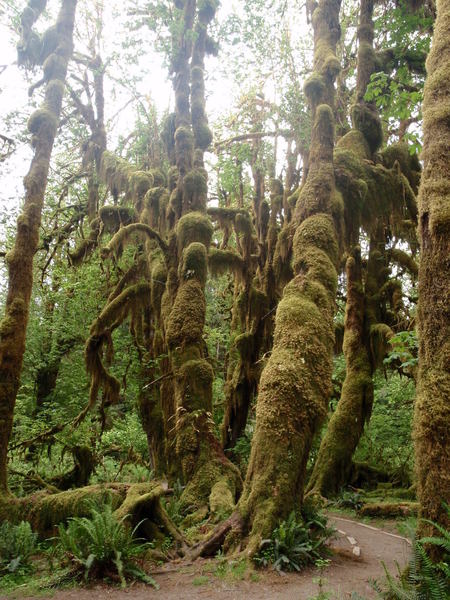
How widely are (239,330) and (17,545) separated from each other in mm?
9730

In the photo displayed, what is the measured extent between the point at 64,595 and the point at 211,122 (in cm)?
Answer: 1919

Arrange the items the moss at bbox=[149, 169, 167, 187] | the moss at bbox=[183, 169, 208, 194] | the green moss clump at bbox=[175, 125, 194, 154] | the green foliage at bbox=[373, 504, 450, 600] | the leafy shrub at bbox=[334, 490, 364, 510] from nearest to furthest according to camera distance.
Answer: the green foliage at bbox=[373, 504, 450, 600] < the leafy shrub at bbox=[334, 490, 364, 510] < the moss at bbox=[183, 169, 208, 194] < the green moss clump at bbox=[175, 125, 194, 154] < the moss at bbox=[149, 169, 167, 187]

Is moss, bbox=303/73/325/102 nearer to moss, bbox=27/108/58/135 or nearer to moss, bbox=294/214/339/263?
moss, bbox=294/214/339/263

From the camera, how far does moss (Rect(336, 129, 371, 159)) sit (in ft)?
32.6

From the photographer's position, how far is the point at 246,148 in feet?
51.0

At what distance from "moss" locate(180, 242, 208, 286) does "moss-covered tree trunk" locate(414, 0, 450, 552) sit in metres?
6.74

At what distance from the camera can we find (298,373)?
6543mm

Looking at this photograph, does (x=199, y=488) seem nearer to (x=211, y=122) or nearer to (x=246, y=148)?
(x=246, y=148)

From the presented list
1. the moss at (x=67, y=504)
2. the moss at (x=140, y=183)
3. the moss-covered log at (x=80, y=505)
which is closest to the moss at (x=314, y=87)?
the moss at (x=140, y=183)

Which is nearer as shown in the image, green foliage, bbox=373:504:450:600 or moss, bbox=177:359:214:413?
green foliage, bbox=373:504:450:600

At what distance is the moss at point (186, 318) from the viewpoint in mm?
10414

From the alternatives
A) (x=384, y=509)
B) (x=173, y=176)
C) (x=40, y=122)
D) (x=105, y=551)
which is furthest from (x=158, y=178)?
(x=105, y=551)

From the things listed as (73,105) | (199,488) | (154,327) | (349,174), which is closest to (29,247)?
(154,327)

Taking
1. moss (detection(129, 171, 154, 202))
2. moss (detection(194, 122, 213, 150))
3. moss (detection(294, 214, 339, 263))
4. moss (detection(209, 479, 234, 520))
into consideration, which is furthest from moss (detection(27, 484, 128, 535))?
moss (detection(194, 122, 213, 150))
